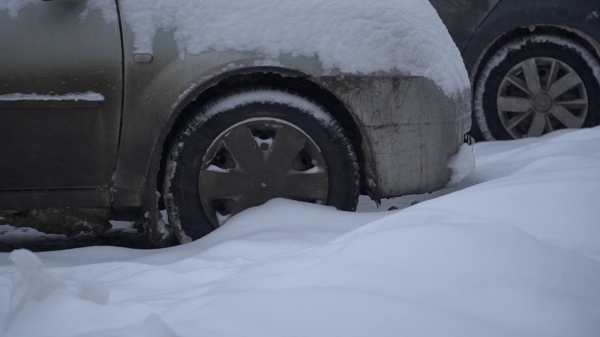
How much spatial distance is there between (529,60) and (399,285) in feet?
12.1

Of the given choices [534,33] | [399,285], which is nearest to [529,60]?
[534,33]

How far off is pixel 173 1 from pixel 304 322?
5.37ft

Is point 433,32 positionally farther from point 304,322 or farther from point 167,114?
point 304,322

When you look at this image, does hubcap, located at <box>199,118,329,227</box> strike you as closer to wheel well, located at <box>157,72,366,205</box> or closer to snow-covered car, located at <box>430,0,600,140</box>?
wheel well, located at <box>157,72,366,205</box>

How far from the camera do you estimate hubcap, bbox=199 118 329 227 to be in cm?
259

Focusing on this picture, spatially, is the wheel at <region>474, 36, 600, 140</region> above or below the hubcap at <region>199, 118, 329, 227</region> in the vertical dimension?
above

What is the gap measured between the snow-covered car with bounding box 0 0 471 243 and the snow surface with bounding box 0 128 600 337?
601 mm

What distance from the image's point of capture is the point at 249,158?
259 centimetres

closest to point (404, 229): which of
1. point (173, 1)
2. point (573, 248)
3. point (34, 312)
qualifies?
point (573, 248)

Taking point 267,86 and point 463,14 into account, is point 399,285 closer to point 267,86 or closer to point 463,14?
point 267,86

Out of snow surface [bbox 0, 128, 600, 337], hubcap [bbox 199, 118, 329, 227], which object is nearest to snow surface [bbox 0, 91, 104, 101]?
hubcap [bbox 199, 118, 329, 227]

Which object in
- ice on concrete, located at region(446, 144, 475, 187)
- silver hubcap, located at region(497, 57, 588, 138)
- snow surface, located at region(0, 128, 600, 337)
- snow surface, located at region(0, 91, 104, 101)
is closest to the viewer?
snow surface, located at region(0, 128, 600, 337)

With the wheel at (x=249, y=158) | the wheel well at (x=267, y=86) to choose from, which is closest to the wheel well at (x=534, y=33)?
the wheel well at (x=267, y=86)

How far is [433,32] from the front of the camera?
9.17 ft
